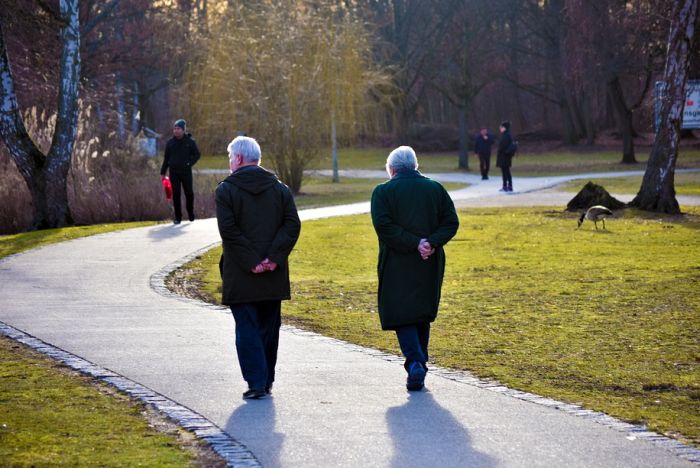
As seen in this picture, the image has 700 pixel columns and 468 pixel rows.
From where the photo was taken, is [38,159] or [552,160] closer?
[38,159]

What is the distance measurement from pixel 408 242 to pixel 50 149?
57.2ft

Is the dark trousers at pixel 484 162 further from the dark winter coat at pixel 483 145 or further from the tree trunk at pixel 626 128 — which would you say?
the tree trunk at pixel 626 128

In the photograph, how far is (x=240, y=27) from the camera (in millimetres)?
37469

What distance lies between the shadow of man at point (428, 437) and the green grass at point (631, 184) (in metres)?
26.8

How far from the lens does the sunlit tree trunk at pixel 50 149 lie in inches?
958

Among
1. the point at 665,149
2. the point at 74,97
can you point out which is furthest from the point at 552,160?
the point at 74,97

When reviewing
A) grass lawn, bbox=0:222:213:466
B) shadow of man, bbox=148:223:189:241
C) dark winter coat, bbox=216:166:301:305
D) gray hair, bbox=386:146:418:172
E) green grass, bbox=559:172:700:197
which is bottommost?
green grass, bbox=559:172:700:197

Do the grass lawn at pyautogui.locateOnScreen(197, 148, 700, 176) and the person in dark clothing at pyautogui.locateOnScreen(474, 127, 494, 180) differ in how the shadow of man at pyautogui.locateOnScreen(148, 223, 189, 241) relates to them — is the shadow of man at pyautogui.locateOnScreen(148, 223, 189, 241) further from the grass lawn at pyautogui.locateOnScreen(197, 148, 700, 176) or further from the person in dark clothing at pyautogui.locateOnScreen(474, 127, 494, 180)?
the person in dark clothing at pyautogui.locateOnScreen(474, 127, 494, 180)

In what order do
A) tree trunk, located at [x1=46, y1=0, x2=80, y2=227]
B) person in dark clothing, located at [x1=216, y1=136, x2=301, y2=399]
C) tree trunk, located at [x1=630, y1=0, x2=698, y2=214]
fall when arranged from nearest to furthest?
person in dark clothing, located at [x1=216, y1=136, x2=301, y2=399], tree trunk, located at [x1=46, y1=0, x2=80, y2=227], tree trunk, located at [x1=630, y1=0, x2=698, y2=214]

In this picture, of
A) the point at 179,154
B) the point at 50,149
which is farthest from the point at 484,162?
the point at 179,154

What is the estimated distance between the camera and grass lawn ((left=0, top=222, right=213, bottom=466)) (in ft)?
21.7

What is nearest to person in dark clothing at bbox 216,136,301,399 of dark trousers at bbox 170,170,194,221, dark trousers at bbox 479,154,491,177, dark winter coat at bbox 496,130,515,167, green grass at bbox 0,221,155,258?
green grass at bbox 0,221,155,258

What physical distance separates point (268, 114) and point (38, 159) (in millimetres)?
13428

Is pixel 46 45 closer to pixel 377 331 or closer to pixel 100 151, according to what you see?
pixel 100 151
